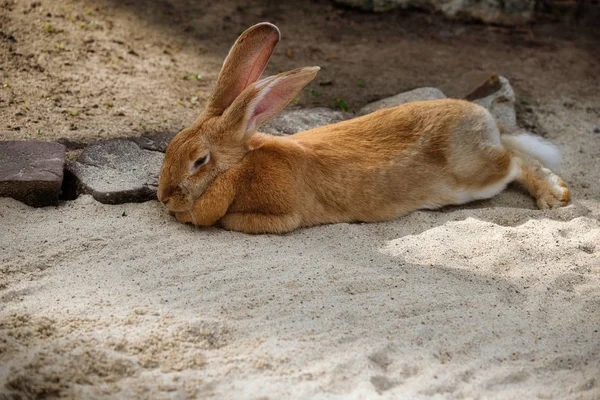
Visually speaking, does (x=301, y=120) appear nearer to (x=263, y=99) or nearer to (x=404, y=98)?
(x=404, y=98)

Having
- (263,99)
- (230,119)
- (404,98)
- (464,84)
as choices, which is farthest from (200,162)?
(464,84)

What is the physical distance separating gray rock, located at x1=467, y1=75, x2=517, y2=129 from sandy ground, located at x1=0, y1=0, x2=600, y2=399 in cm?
45

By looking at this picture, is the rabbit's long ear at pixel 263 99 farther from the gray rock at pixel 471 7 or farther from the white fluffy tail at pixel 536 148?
the gray rock at pixel 471 7

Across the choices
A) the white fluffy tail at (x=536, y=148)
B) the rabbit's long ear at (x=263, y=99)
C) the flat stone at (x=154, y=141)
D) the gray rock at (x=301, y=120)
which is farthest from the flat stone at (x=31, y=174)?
the white fluffy tail at (x=536, y=148)

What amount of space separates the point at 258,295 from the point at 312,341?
0.50 m

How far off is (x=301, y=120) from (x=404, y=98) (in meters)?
1.15

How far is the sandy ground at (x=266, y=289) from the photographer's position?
10.7 ft

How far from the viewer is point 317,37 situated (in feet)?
27.3

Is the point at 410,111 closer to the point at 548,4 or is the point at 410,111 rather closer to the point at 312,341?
the point at 312,341

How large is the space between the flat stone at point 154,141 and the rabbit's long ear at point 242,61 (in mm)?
855

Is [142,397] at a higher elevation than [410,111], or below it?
below

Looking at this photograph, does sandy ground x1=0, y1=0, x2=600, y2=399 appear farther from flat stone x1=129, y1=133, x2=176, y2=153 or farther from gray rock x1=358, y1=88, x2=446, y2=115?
gray rock x1=358, y1=88, x2=446, y2=115

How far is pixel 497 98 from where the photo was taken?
267 inches

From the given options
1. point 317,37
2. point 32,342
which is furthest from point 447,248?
point 317,37
